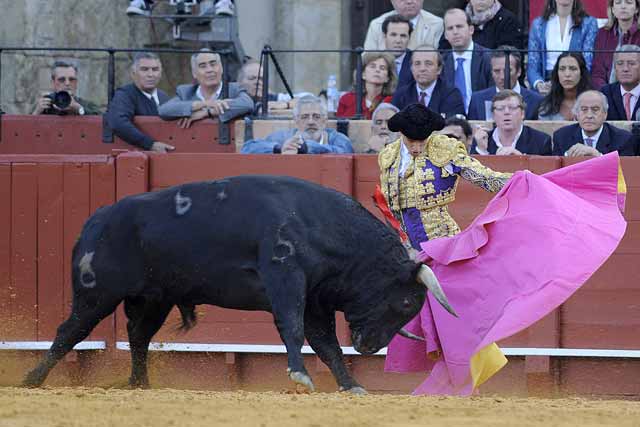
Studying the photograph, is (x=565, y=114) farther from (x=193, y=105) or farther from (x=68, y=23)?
(x=68, y=23)

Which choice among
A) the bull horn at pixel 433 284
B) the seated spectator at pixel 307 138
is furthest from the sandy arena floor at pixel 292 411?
the seated spectator at pixel 307 138

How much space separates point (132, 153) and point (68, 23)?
11.8 ft

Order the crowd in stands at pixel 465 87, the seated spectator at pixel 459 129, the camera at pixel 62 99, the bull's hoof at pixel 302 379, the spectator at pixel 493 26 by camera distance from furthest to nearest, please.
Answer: the spectator at pixel 493 26, the camera at pixel 62 99, the crowd in stands at pixel 465 87, the seated spectator at pixel 459 129, the bull's hoof at pixel 302 379

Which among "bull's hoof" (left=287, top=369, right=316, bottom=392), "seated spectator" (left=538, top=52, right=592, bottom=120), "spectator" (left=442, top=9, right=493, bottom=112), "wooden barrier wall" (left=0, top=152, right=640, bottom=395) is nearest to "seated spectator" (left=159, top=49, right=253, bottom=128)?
"wooden barrier wall" (left=0, top=152, right=640, bottom=395)

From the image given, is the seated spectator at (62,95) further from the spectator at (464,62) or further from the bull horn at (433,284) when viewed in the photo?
the bull horn at (433,284)

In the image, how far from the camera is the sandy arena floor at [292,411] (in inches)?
194

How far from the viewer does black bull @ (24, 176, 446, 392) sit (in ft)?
20.9

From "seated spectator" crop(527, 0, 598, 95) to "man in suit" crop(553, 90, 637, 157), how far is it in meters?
0.97

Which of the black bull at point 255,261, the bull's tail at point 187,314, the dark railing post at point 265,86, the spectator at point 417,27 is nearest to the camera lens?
the black bull at point 255,261

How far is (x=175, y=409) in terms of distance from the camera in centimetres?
520

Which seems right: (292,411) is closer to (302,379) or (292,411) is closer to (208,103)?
Answer: (302,379)

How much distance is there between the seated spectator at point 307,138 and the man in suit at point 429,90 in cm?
48

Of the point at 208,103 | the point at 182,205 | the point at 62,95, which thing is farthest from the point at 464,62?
the point at 182,205

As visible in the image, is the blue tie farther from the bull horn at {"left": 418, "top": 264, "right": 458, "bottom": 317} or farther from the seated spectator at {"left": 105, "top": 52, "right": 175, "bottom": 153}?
the bull horn at {"left": 418, "top": 264, "right": 458, "bottom": 317}
